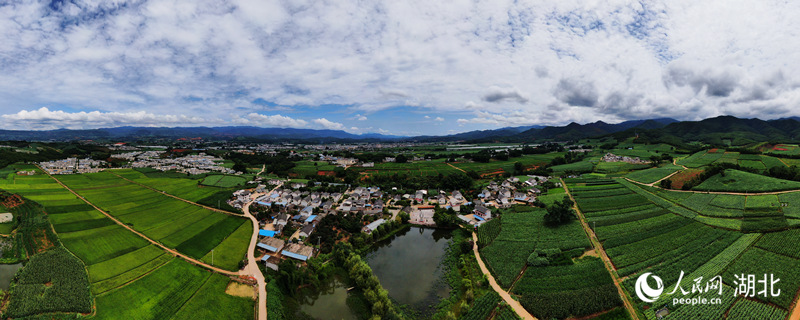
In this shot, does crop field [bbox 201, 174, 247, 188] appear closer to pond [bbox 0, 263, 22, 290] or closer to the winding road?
the winding road

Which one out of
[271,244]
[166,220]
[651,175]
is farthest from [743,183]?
[166,220]

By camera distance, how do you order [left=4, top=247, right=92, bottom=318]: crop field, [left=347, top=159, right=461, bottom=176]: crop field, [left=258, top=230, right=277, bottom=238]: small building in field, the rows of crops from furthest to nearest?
[left=347, top=159, right=461, bottom=176]: crop field → [left=258, top=230, right=277, bottom=238]: small building in field → the rows of crops → [left=4, top=247, right=92, bottom=318]: crop field

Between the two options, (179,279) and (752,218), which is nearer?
(179,279)

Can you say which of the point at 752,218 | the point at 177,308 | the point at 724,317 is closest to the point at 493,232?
the point at 724,317

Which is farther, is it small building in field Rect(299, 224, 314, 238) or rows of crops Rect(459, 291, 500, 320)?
small building in field Rect(299, 224, 314, 238)

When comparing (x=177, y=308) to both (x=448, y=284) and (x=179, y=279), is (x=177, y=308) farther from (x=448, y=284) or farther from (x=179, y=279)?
(x=448, y=284)

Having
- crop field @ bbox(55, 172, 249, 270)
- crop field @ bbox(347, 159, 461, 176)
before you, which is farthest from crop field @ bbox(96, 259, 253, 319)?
crop field @ bbox(347, 159, 461, 176)

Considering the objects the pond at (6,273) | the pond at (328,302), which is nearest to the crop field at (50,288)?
the pond at (6,273)
